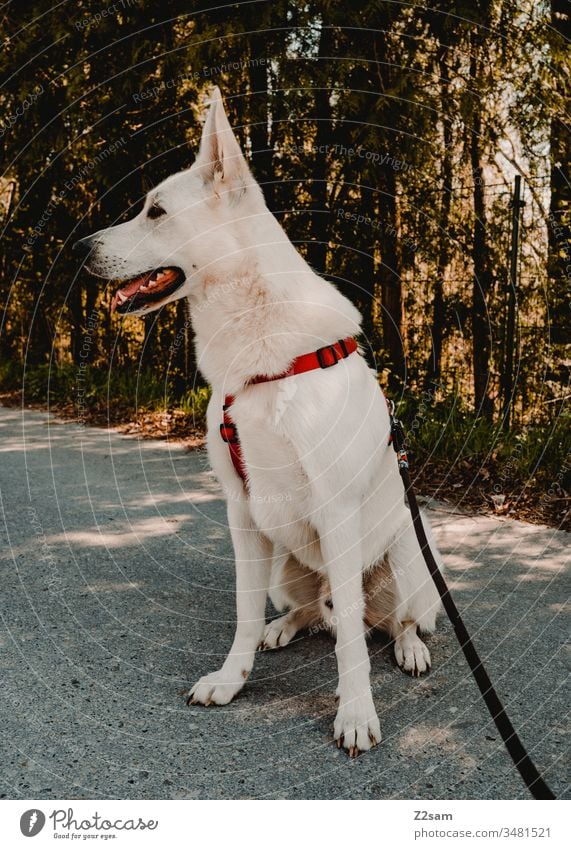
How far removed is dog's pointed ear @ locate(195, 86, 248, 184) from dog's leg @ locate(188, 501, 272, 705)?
3.96 ft

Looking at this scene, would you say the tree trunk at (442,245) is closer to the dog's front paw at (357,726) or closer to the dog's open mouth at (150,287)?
the dog's open mouth at (150,287)

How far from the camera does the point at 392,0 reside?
581cm

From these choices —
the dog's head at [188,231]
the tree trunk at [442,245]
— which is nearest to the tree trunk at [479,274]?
the tree trunk at [442,245]

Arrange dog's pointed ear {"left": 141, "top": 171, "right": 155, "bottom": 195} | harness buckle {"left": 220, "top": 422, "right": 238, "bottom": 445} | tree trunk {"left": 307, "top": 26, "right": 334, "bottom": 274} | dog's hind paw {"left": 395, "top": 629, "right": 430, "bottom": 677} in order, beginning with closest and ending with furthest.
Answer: harness buckle {"left": 220, "top": 422, "right": 238, "bottom": 445} → dog's hind paw {"left": 395, "top": 629, "right": 430, "bottom": 677} → tree trunk {"left": 307, "top": 26, "right": 334, "bottom": 274} → dog's pointed ear {"left": 141, "top": 171, "right": 155, "bottom": 195}

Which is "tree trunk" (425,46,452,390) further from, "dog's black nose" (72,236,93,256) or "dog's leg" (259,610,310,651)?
"dog's black nose" (72,236,93,256)

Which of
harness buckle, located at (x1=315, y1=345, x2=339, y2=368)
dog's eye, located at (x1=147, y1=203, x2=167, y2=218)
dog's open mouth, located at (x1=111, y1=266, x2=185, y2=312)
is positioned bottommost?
harness buckle, located at (x1=315, y1=345, x2=339, y2=368)

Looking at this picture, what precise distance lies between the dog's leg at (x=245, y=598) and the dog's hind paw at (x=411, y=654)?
1.93 feet

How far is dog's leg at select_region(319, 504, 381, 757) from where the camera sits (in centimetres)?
241

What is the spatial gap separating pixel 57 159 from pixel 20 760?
814cm

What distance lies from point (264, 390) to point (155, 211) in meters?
0.81

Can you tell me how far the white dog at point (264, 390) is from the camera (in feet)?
7.93

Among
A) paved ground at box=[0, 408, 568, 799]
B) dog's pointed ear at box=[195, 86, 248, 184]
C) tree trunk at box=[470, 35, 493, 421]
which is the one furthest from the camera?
tree trunk at box=[470, 35, 493, 421]

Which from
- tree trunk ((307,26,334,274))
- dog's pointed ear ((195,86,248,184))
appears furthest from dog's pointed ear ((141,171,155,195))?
dog's pointed ear ((195,86,248,184))

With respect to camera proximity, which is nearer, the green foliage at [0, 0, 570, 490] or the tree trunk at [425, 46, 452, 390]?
the green foliage at [0, 0, 570, 490]
